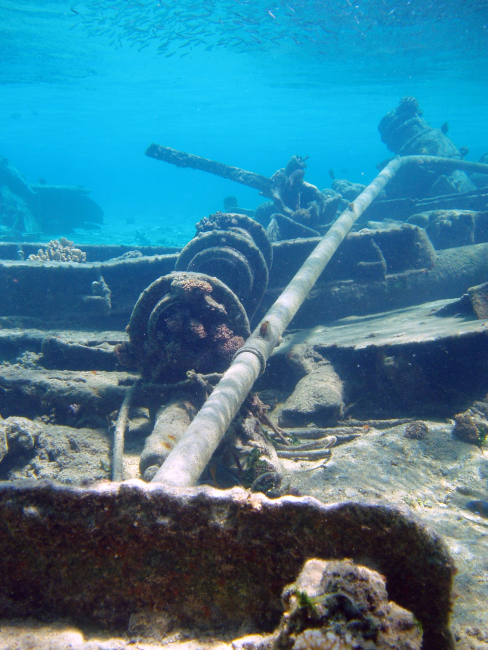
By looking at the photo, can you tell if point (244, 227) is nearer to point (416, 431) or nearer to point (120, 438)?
point (120, 438)

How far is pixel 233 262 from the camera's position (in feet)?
20.4

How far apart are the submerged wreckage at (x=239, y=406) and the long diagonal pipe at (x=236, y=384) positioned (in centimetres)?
2

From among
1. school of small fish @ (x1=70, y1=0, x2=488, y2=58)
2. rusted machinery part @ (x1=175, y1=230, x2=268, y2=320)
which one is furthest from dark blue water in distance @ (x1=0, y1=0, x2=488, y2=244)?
rusted machinery part @ (x1=175, y1=230, x2=268, y2=320)

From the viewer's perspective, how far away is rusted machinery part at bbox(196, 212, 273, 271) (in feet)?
24.2

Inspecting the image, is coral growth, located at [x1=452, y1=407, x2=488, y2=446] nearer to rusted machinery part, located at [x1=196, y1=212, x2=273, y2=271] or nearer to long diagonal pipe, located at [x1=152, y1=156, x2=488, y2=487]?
long diagonal pipe, located at [x1=152, y1=156, x2=488, y2=487]

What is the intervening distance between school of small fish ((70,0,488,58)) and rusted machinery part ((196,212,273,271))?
23056mm

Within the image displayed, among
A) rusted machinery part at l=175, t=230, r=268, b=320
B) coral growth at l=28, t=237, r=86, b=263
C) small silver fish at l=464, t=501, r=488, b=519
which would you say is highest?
coral growth at l=28, t=237, r=86, b=263

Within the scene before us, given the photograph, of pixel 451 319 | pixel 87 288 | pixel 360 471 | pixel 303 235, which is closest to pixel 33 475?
pixel 360 471

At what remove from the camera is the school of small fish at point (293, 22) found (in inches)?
842

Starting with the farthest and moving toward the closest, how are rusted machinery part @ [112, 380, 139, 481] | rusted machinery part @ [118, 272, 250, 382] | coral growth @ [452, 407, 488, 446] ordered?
rusted machinery part @ [118, 272, 250, 382] → coral growth @ [452, 407, 488, 446] → rusted machinery part @ [112, 380, 139, 481]

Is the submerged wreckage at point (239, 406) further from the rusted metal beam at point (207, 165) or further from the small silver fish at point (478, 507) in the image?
the small silver fish at point (478, 507)

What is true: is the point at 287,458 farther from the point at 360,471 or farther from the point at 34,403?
the point at 34,403

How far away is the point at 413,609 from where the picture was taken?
1.26 m

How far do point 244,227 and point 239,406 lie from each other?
5130 mm
